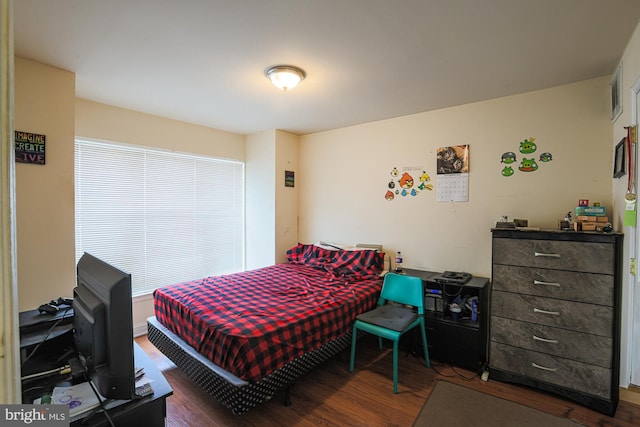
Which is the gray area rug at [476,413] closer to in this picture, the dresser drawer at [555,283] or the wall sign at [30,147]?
the dresser drawer at [555,283]

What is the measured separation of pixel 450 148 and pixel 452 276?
1.31 meters

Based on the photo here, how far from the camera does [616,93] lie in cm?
218

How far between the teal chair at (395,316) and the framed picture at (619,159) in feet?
5.25

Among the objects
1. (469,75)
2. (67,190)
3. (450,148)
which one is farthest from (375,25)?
(67,190)

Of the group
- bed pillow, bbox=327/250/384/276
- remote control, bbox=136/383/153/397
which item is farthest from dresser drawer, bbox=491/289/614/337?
remote control, bbox=136/383/153/397

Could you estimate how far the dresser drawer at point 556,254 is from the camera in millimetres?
2025

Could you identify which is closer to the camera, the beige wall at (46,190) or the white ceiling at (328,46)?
the white ceiling at (328,46)

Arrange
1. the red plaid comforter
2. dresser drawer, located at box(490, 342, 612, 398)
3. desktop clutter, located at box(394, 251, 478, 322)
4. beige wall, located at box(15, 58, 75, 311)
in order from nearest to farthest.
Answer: the red plaid comforter < dresser drawer, located at box(490, 342, 612, 398) < beige wall, located at box(15, 58, 75, 311) < desktop clutter, located at box(394, 251, 478, 322)

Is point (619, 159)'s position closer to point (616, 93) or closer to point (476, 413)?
point (616, 93)

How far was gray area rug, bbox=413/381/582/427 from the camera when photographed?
1.95 m

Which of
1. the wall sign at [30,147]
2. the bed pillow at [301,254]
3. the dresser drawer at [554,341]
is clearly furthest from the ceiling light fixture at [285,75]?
the dresser drawer at [554,341]

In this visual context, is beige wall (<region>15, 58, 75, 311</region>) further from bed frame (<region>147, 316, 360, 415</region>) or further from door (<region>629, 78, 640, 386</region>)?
door (<region>629, 78, 640, 386</region>)

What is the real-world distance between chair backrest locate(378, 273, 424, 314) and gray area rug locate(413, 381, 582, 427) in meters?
0.67

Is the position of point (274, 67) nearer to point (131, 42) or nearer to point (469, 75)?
point (131, 42)
